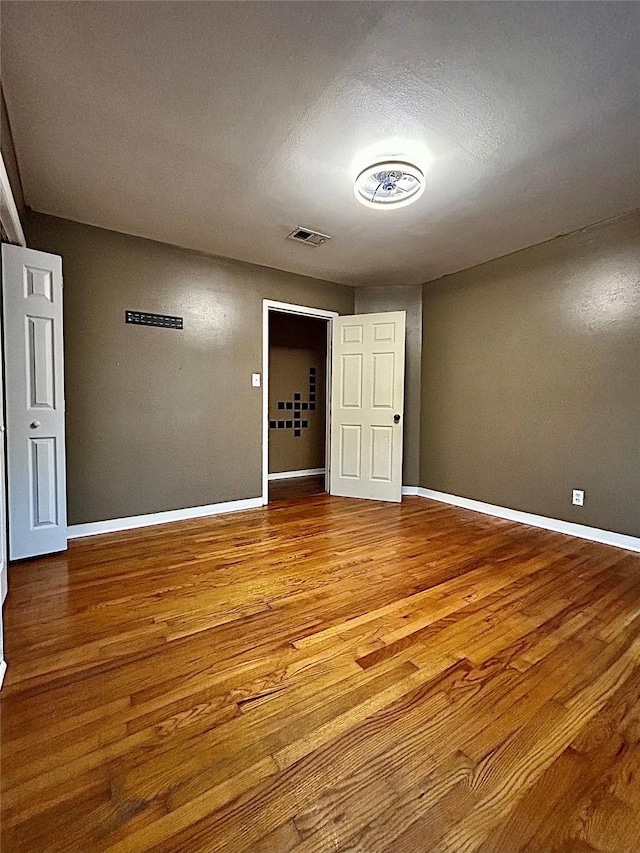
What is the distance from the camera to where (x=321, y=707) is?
4.34 feet

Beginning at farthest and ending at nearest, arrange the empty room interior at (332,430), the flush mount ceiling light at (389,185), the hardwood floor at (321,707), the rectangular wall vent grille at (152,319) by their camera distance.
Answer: the rectangular wall vent grille at (152,319)
the flush mount ceiling light at (389,185)
the empty room interior at (332,430)
the hardwood floor at (321,707)

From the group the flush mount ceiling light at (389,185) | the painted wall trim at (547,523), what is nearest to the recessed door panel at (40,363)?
the flush mount ceiling light at (389,185)

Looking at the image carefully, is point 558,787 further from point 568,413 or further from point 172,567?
point 568,413

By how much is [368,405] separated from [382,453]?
0.56 meters

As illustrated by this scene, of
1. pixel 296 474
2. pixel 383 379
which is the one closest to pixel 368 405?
pixel 383 379

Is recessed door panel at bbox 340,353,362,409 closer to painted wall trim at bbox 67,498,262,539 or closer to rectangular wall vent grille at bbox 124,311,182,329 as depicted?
painted wall trim at bbox 67,498,262,539

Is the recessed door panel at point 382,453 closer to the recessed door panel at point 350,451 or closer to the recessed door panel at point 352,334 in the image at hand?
the recessed door panel at point 350,451

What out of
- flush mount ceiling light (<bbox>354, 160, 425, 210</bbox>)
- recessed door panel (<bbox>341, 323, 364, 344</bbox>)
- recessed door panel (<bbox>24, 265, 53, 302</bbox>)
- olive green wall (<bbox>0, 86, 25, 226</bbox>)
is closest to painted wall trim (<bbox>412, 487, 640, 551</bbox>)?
recessed door panel (<bbox>341, 323, 364, 344</bbox>)

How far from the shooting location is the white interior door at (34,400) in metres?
2.41

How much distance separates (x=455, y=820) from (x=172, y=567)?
6.48ft

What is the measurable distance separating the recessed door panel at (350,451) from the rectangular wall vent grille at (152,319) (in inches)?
82.1

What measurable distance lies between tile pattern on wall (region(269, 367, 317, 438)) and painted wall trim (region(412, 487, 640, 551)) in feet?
7.52

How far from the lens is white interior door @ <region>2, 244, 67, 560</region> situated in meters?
2.41

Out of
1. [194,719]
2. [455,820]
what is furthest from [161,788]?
[455,820]
